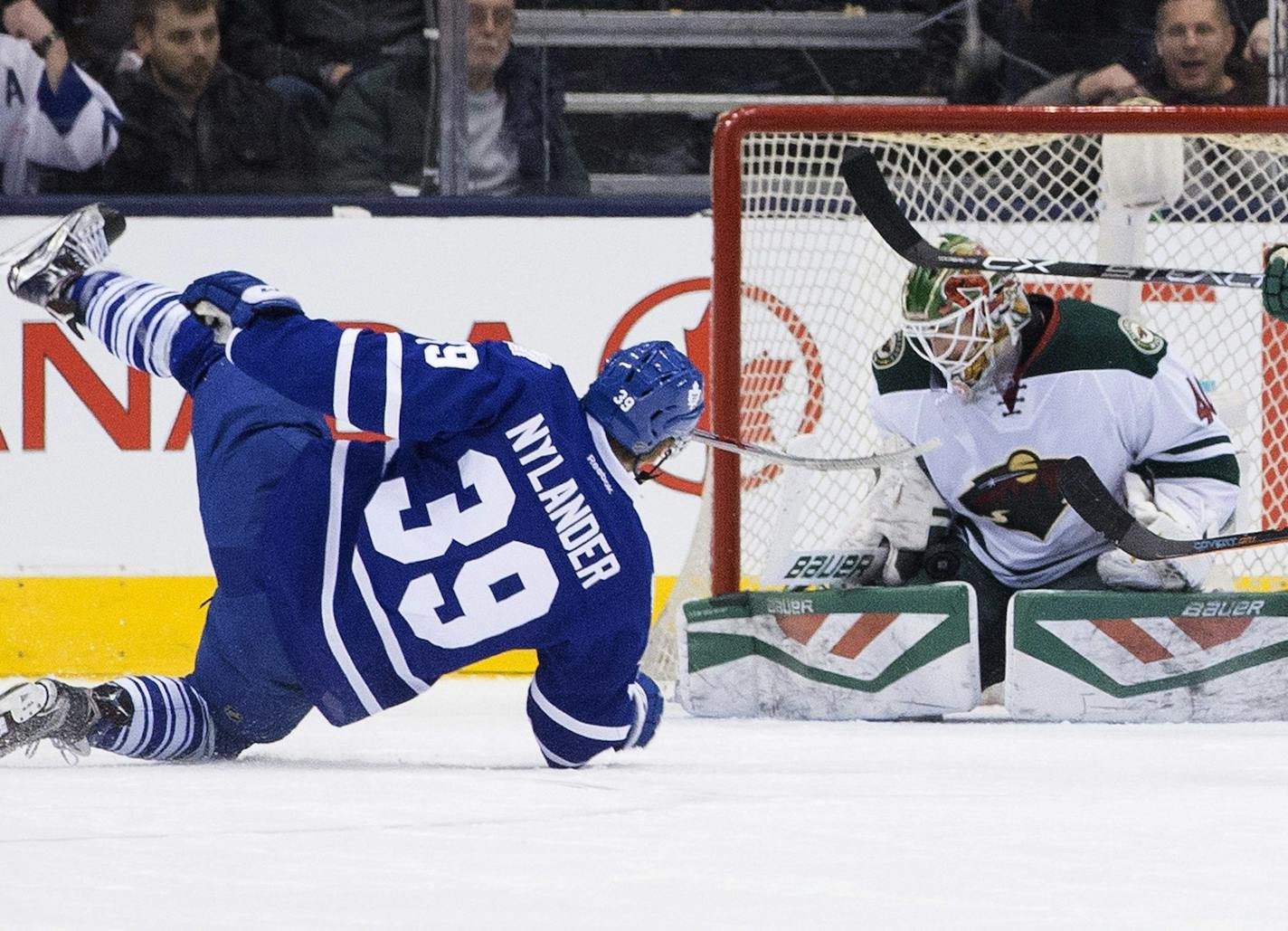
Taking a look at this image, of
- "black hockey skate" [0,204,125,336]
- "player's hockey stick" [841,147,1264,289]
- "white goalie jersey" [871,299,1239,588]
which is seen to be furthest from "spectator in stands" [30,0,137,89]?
"white goalie jersey" [871,299,1239,588]

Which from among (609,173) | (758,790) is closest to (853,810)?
(758,790)

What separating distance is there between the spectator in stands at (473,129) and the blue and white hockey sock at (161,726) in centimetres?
216

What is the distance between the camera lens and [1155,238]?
14.0 feet

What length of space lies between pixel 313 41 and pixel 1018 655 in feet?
7.85

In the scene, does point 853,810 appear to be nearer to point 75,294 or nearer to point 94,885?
point 94,885

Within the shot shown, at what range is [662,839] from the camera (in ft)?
6.25

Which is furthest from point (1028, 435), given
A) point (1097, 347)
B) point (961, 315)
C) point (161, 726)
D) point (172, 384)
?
point (172, 384)

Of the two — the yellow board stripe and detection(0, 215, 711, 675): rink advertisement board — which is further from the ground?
detection(0, 215, 711, 675): rink advertisement board

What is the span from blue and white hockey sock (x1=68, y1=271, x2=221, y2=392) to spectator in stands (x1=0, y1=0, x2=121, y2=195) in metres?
1.92

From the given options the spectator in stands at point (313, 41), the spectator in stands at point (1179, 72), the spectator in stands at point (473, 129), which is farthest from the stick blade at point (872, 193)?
the spectator in stands at point (313, 41)

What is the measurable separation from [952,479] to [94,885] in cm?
233

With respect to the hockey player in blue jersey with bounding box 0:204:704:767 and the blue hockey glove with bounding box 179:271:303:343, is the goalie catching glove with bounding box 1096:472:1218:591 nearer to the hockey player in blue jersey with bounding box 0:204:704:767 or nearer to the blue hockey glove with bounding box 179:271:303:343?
the hockey player in blue jersey with bounding box 0:204:704:767

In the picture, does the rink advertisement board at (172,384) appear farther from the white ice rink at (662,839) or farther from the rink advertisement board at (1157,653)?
the white ice rink at (662,839)

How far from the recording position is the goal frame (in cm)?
359
